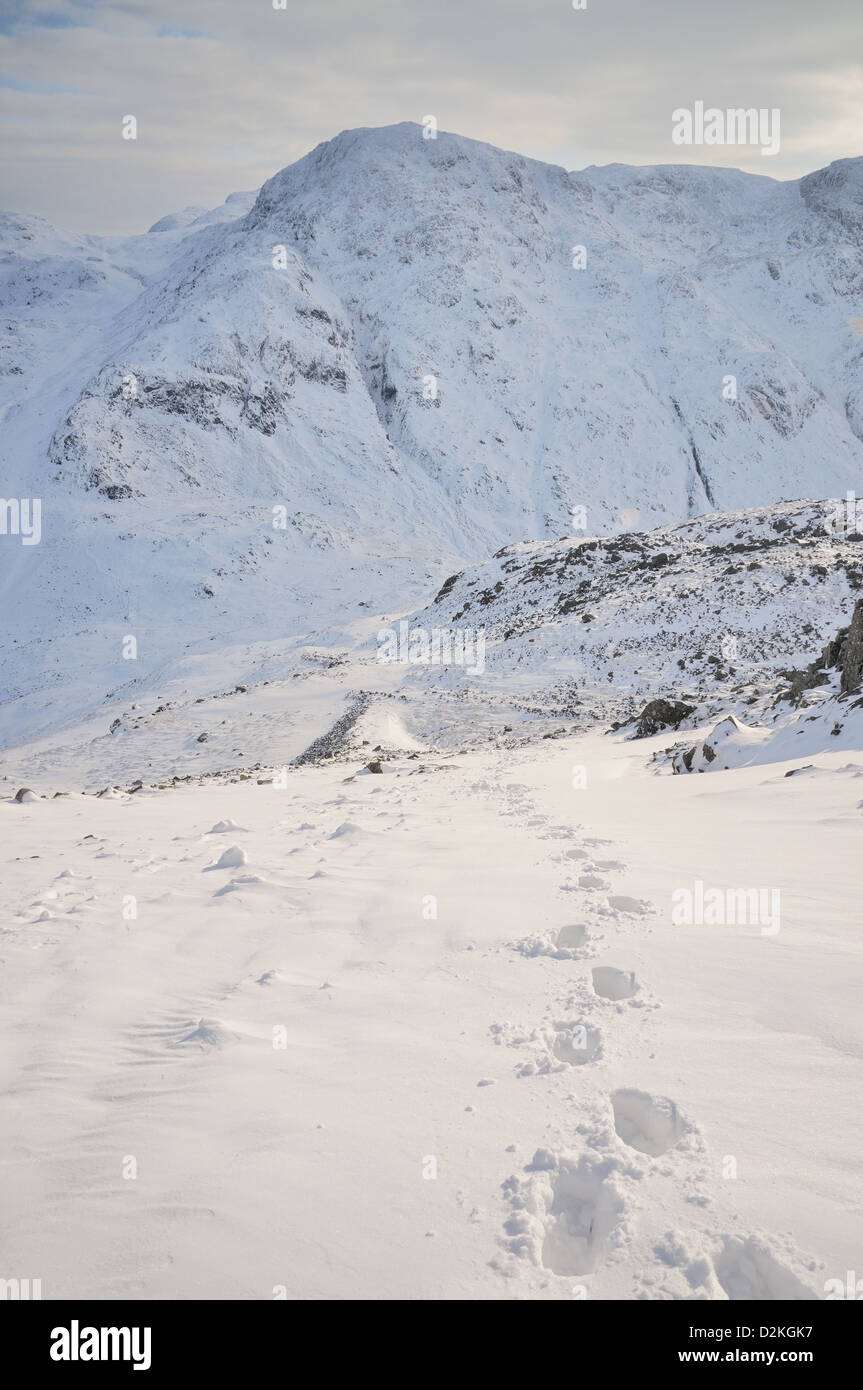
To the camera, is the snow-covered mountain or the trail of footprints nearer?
the trail of footprints

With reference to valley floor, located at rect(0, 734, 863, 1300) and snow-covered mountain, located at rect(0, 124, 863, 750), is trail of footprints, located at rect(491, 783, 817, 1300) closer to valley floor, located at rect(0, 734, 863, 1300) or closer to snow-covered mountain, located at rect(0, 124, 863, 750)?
valley floor, located at rect(0, 734, 863, 1300)

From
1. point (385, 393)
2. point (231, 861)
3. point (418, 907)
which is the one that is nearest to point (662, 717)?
point (231, 861)

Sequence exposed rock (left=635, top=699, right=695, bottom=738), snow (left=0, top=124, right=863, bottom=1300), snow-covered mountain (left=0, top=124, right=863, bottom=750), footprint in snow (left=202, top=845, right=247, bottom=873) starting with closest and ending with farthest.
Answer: snow (left=0, top=124, right=863, bottom=1300) → footprint in snow (left=202, top=845, right=247, bottom=873) → exposed rock (left=635, top=699, right=695, bottom=738) → snow-covered mountain (left=0, top=124, right=863, bottom=750)

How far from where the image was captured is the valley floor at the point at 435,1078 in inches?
80.0

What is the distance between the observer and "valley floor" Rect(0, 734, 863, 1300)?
203 cm

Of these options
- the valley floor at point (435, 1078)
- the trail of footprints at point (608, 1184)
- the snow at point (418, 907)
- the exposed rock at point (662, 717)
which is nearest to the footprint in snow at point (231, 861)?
the snow at point (418, 907)

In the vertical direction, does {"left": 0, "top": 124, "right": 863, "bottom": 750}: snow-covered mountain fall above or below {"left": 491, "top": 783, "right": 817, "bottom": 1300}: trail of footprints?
above

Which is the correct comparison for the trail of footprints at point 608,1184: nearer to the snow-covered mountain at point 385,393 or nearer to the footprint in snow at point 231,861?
the footprint in snow at point 231,861

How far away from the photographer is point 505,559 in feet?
123

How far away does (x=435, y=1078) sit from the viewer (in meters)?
2.79

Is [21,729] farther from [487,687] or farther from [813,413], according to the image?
[813,413]

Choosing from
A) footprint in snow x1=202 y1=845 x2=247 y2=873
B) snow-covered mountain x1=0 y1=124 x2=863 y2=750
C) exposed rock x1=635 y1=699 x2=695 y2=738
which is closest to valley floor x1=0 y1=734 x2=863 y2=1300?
footprint in snow x1=202 y1=845 x2=247 y2=873

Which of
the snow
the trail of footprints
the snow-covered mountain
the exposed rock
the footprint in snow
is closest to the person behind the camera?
the trail of footprints
